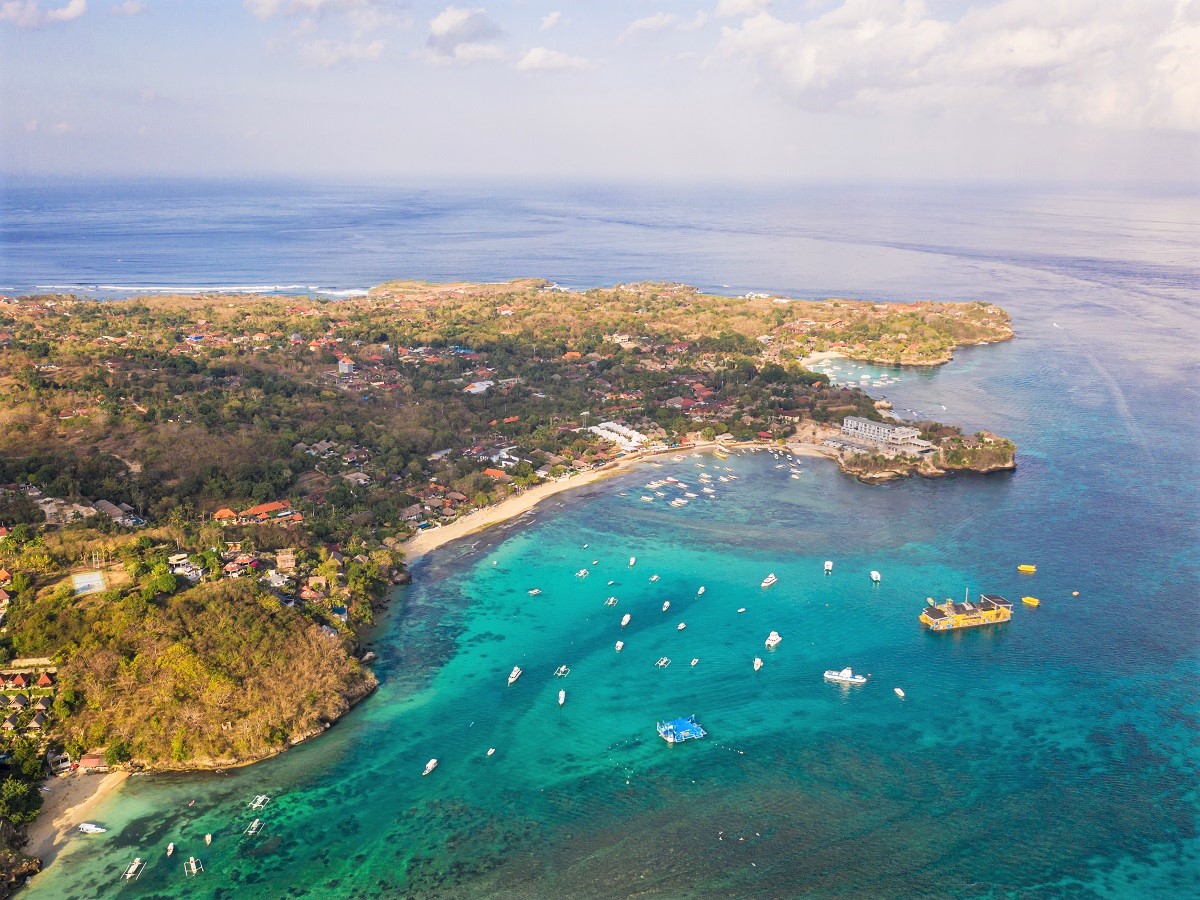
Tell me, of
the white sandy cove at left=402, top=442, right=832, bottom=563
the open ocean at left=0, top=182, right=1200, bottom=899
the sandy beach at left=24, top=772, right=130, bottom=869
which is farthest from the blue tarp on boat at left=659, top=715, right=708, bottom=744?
the white sandy cove at left=402, top=442, right=832, bottom=563

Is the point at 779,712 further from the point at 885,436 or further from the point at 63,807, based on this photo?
the point at 885,436

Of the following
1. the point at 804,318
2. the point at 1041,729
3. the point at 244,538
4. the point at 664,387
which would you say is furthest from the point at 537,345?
the point at 1041,729

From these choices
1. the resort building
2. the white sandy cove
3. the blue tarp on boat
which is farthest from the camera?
the resort building

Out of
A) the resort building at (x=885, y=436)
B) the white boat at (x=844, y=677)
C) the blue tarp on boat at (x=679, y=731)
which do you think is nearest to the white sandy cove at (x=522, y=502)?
the resort building at (x=885, y=436)

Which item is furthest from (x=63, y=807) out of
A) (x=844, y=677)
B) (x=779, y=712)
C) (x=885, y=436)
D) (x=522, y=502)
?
(x=885, y=436)

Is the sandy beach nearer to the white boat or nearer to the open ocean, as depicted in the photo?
the open ocean

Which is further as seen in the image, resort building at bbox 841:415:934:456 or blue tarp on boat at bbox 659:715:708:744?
resort building at bbox 841:415:934:456
